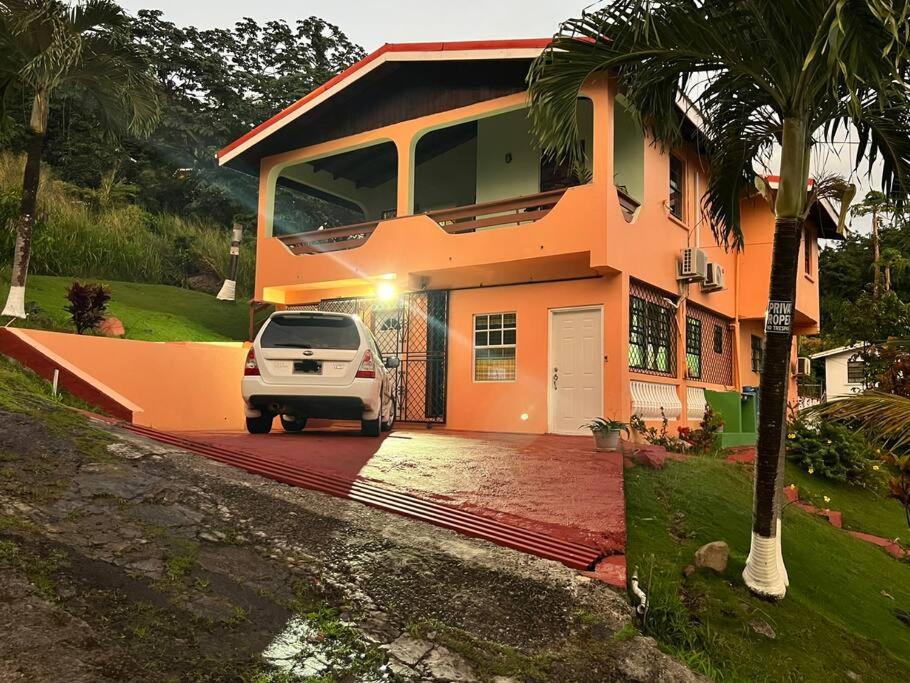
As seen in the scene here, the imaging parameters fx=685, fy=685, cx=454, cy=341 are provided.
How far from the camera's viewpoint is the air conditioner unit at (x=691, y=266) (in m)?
13.5

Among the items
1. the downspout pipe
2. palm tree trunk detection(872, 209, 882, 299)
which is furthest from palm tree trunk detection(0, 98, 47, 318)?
palm tree trunk detection(872, 209, 882, 299)

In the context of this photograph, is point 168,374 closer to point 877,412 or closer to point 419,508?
point 419,508

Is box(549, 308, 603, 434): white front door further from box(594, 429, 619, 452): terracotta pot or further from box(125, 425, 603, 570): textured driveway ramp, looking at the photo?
box(125, 425, 603, 570): textured driveway ramp

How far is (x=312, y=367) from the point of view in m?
9.25

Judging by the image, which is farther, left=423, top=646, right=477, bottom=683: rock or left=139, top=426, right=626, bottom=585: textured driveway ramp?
left=139, top=426, right=626, bottom=585: textured driveway ramp

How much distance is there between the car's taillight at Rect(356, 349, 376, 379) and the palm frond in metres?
5.50

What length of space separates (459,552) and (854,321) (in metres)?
21.8

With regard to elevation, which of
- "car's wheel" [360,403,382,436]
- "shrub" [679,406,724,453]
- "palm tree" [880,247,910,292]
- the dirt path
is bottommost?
the dirt path

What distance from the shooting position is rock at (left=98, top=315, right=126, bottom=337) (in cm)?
1313

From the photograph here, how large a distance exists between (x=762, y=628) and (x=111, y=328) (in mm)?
12516

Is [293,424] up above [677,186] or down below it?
below

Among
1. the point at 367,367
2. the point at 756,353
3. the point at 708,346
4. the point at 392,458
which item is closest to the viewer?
the point at 392,458

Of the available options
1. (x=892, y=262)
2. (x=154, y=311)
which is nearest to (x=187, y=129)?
(x=154, y=311)

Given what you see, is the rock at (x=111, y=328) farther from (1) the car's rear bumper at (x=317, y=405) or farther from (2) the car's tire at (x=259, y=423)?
(1) the car's rear bumper at (x=317, y=405)
